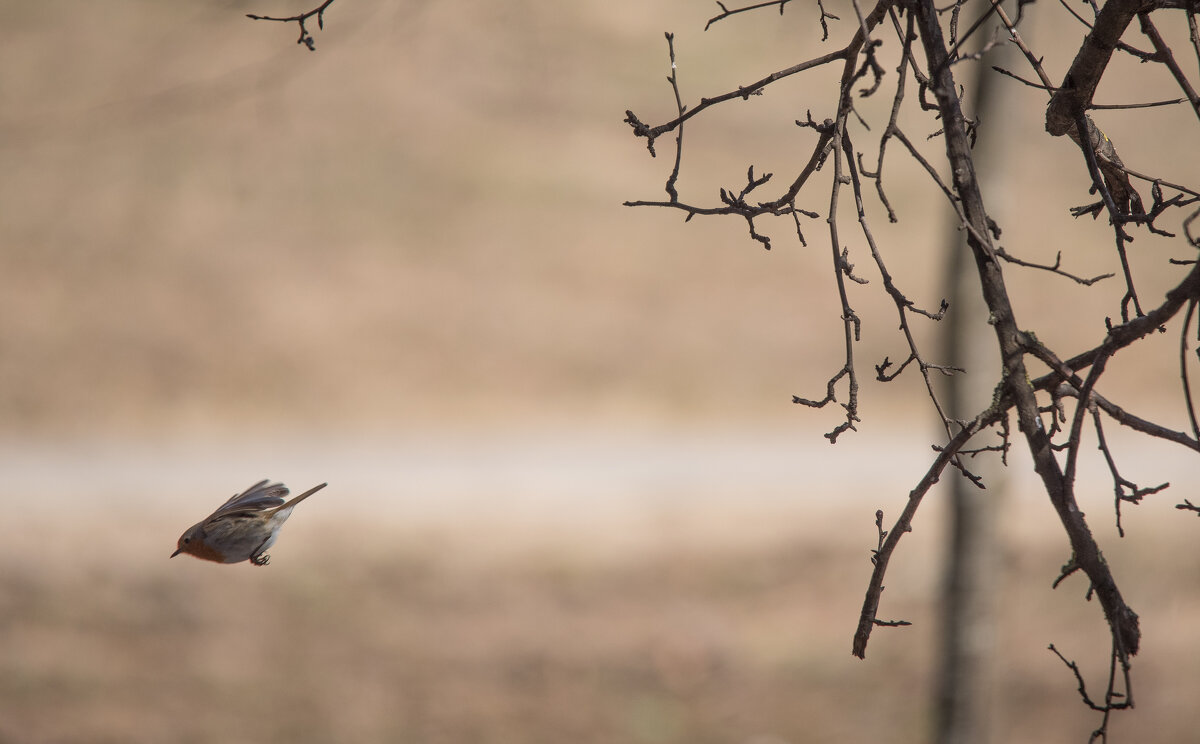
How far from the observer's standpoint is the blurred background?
246 inches

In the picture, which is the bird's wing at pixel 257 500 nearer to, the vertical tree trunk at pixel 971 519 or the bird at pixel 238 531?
the bird at pixel 238 531

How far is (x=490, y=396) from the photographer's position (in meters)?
11.5

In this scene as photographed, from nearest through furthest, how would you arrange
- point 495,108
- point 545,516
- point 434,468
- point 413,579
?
point 413,579
point 545,516
point 434,468
point 495,108

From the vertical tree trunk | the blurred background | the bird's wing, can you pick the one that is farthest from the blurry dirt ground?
the bird's wing

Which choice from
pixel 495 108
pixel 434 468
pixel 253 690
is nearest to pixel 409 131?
pixel 495 108

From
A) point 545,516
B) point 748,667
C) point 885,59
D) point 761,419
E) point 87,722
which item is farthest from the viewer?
point 885,59

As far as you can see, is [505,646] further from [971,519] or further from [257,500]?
[257,500]

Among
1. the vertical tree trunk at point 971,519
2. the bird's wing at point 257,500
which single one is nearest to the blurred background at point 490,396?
the vertical tree trunk at point 971,519

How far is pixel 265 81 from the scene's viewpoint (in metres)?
3.18

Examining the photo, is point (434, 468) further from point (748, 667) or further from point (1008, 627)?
point (1008, 627)

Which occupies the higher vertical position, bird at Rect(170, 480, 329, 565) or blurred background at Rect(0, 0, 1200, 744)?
blurred background at Rect(0, 0, 1200, 744)

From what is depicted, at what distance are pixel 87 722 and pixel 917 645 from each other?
5.27 metres

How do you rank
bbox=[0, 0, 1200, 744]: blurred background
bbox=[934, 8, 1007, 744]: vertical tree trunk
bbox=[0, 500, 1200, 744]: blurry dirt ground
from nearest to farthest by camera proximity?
1. bbox=[934, 8, 1007, 744]: vertical tree trunk
2. bbox=[0, 500, 1200, 744]: blurry dirt ground
3. bbox=[0, 0, 1200, 744]: blurred background

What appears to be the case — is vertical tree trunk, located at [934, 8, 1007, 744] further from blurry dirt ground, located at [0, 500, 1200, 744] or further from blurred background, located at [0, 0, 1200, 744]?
blurry dirt ground, located at [0, 500, 1200, 744]
